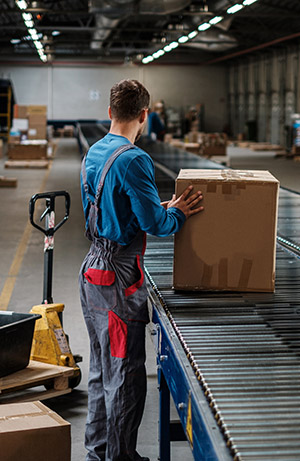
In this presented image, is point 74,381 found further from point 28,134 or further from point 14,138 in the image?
point 28,134

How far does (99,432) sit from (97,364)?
0.34 metres

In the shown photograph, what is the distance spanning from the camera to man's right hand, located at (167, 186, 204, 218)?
2.87m

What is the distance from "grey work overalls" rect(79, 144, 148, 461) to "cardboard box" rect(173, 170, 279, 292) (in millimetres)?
247

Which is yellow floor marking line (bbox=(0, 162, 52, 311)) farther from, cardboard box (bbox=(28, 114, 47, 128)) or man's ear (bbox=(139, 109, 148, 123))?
cardboard box (bbox=(28, 114, 47, 128))

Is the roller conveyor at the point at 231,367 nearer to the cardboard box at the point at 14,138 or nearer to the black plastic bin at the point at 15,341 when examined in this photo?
the black plastic bin at the point at 15,341

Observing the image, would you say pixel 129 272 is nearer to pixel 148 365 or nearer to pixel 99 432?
pixel 99 432

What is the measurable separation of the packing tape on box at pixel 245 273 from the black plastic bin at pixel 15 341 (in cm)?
139

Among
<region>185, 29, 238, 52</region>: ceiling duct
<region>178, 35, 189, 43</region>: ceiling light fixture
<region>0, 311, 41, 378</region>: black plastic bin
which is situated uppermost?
<region>185, 29, 238, 52</region>: ceiling duct

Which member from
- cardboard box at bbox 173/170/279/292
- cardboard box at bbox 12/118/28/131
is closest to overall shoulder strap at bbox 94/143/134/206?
cardboard box at bbox 173/170/279/292

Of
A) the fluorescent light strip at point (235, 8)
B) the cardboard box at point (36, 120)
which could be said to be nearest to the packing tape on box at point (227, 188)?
the fluorescent light strip at point (235, 8)

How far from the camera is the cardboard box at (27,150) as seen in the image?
20078 millimetres

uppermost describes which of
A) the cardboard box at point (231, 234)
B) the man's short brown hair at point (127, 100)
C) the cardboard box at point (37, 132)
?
the cardboard box at point (37, 132)

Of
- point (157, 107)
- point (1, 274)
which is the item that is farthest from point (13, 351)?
point (157, 107)

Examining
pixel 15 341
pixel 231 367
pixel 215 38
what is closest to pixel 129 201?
pixel 231 367
